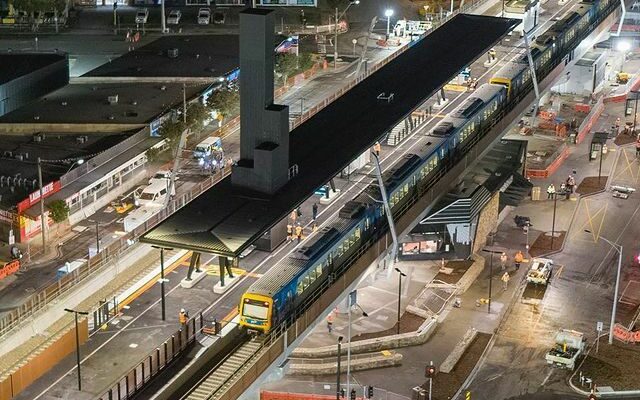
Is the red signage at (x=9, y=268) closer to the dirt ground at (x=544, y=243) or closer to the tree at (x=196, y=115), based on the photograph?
the tree at (x=196, y=115)

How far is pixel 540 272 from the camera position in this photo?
101875 millimetres

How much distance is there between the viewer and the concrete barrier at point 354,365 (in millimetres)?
88188

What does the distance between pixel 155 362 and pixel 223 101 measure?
53927 millimetres

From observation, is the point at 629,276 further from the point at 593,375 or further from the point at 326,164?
the point at 326,164

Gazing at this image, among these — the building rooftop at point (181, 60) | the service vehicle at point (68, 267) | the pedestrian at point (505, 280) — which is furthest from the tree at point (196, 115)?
the pedestrian at point (505, 280)

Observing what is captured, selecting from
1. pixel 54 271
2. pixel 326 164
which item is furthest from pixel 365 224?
pixel 54 271

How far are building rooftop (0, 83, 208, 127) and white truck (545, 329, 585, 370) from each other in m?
46.2

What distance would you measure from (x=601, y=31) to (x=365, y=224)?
6663 cm

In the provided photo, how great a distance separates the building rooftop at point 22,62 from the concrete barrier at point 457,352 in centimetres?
6120

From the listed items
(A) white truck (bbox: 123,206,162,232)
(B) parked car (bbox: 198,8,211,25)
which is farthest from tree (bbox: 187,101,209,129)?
(B) parked car (bbox: 198,8,211,25)

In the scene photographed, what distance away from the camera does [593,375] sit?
89.3m

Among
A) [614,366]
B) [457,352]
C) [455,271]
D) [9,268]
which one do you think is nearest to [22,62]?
[9,268]

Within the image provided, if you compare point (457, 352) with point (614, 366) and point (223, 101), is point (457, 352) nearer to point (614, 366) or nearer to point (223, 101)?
point (614, 366)

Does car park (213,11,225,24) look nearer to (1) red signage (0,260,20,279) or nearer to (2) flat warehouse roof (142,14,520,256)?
(2) flat warehouse roof (142,14,520,256)
